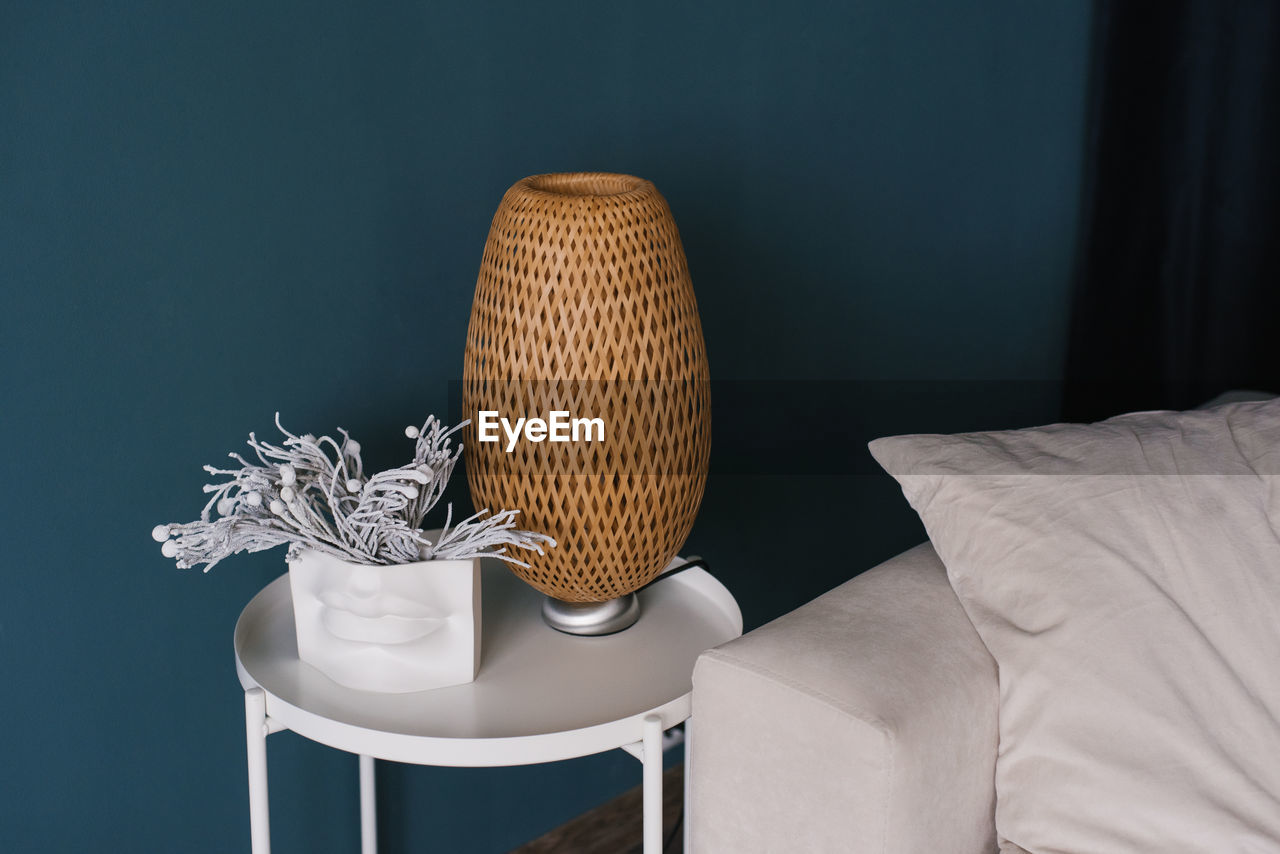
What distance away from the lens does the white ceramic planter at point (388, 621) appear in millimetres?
829

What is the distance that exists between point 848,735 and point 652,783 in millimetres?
186

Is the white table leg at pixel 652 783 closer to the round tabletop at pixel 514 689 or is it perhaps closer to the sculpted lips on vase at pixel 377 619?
the round tabletop at pixel 514 689

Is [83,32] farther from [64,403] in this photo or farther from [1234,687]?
[1234,687]

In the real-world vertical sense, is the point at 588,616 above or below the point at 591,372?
below

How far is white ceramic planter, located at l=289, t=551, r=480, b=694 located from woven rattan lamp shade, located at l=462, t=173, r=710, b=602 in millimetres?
84

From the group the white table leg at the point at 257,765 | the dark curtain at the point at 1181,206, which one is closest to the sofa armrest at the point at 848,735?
the white table leg at the point at 257,765

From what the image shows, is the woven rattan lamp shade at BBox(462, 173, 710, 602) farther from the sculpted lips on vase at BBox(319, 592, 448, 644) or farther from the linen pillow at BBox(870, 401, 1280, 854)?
the linen pillow at BBox(870, 401, 1280, 854)

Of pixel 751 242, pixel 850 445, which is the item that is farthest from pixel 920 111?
pixel 850 445

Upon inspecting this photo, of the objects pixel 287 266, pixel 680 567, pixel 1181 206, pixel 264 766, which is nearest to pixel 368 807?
pixel 264 766

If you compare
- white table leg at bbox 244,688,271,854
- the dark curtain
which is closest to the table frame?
white table leg at bbox 244,688,271,854

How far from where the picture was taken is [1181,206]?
168cm

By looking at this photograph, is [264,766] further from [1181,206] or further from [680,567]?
[1181,206]

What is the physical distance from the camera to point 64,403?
924 millimetres

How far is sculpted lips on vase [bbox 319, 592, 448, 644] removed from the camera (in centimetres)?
83
